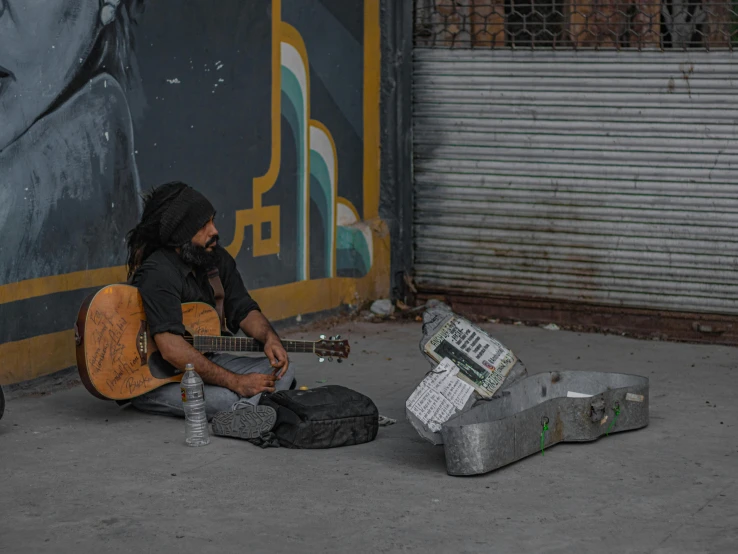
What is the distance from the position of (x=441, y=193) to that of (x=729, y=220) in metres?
2.17

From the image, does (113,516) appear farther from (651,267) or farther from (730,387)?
(651,267)

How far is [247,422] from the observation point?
201 inches

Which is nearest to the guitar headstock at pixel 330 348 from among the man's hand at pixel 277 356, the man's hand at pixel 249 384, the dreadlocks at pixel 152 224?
the man's hand at pixel 277 356

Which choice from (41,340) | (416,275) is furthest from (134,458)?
(416,275)

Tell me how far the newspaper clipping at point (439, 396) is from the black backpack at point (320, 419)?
36cm

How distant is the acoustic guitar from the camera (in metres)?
5.25

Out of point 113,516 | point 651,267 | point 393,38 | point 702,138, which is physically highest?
point 393,38

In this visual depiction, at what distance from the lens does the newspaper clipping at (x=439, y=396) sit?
15.8 ft

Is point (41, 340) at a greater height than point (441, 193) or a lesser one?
lesser

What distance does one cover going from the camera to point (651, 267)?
7.93m

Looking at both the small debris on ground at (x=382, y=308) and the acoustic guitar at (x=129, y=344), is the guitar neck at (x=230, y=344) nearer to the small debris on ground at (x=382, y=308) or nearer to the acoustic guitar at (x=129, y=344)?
the acoustic guitar at (x=129, y=344)

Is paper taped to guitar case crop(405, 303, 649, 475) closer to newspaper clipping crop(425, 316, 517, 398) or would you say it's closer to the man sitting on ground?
newspaper clipping crop(425, 316, 517, 398)

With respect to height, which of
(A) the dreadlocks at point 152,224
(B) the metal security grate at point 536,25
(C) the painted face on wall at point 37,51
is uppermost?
(B) the metal security grate at point 536,25

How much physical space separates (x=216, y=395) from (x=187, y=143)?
85.1 inches
